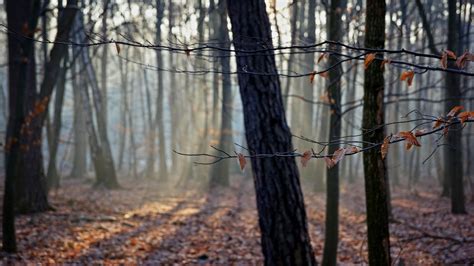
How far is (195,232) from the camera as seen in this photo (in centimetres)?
976

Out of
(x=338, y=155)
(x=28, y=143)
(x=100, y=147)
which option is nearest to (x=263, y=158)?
(x=338, y=155)

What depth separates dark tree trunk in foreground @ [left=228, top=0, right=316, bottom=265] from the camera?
4.91 meters

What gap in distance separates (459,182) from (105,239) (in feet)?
28.1

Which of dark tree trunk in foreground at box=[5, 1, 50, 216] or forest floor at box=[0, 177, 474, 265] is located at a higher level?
dark tree trunk in foreground at box=[5, 1, 50, 216]

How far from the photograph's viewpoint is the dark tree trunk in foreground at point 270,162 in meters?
4.91

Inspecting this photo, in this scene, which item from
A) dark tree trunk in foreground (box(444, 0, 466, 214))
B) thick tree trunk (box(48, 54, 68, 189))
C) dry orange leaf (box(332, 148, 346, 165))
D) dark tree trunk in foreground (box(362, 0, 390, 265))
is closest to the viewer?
dry orange leaf (box(332, 148, 346, 165))

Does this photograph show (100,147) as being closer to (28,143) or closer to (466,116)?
(28,143)

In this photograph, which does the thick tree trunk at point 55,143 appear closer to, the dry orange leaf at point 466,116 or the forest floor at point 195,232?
the forest floor at point 195,232

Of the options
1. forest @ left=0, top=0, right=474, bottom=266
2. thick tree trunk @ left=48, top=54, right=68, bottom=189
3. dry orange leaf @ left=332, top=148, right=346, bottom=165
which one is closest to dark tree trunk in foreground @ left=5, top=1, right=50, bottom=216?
forest @ left=0, top=0, right=474, bottom=266

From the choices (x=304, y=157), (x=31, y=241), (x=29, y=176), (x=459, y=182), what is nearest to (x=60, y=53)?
(x=29, y=176)

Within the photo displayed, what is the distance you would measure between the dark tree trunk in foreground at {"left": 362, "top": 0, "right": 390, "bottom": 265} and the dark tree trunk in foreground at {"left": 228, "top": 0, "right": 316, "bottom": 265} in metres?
0.93

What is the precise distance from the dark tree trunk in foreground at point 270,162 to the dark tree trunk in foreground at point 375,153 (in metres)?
0.93

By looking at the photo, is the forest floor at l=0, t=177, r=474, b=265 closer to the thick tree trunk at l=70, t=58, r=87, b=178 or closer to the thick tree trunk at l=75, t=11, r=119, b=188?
the thick tree trunk at l=75, t=11, r=119, b=188

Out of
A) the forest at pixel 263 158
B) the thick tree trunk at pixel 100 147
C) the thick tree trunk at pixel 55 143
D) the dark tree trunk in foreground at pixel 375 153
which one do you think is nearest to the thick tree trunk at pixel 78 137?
the forest at pixel 263 158
